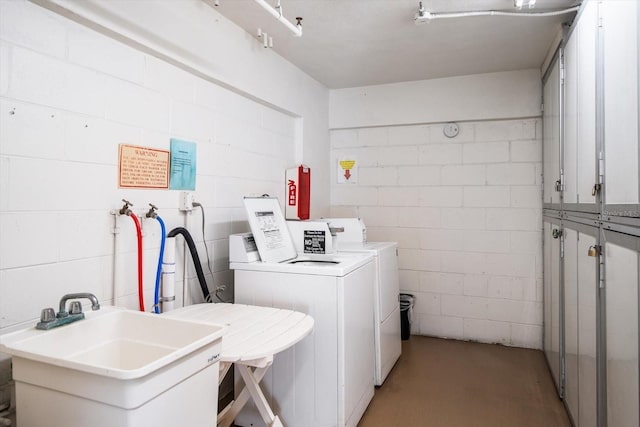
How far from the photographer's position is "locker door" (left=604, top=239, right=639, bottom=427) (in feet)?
4.49

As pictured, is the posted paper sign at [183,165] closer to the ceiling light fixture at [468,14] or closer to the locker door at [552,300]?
the ceiling light fixture at [468,14]

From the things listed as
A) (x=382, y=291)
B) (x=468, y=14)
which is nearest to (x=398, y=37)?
(x=468, y=14)

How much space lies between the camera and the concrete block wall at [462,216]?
3682 millimetres

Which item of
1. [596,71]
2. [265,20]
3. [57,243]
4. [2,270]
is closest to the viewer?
[2,270]

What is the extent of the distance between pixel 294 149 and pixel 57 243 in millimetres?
2335

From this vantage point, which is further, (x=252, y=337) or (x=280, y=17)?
A: (x=280, y=17)

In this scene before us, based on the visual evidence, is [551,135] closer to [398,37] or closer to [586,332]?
[398,37]

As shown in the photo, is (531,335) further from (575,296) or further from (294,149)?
(294,149)

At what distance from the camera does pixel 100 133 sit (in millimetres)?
1815

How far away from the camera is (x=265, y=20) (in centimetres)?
261

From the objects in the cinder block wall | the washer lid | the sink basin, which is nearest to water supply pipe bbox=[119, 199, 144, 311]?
the cinder block wall

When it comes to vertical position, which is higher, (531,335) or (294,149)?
(294,149)

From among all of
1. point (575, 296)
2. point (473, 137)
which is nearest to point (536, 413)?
point (575, 296)

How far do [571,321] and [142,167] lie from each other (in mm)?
2660
